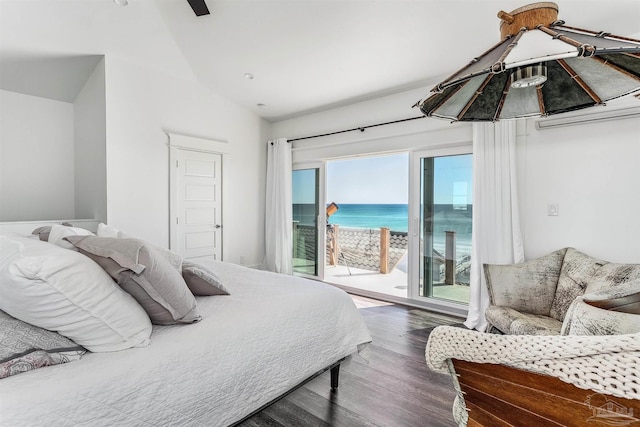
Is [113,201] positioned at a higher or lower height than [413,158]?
lower

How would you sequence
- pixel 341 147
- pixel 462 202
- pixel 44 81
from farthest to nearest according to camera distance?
pixel 341 147
pixel 44 81
pixel 462 202

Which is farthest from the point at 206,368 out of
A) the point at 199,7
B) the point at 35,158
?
the point at 35,158

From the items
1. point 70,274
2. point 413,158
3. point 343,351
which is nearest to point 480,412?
point 343,351

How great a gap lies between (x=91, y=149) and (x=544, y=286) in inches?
207

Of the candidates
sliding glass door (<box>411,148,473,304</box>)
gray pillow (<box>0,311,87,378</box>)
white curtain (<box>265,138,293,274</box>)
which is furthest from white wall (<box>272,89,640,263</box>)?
gray pillow (<box>0,311,87,378</box>)

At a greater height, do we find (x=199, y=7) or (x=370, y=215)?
(x=199, y=7)

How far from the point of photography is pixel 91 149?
3.98m

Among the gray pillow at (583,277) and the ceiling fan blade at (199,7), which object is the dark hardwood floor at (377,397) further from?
the ceiling fan blade at (199,7)

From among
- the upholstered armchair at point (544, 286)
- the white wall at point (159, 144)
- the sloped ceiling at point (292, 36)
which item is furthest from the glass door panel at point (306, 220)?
the upholstered armchair at point (544, 286)

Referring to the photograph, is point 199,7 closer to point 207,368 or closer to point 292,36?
point 292,36

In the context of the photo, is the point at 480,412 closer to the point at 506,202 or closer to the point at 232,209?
the point at 506,202

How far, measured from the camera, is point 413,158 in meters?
3.91

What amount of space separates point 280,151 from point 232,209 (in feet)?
4.15

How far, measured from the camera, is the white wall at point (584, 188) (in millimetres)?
2562
